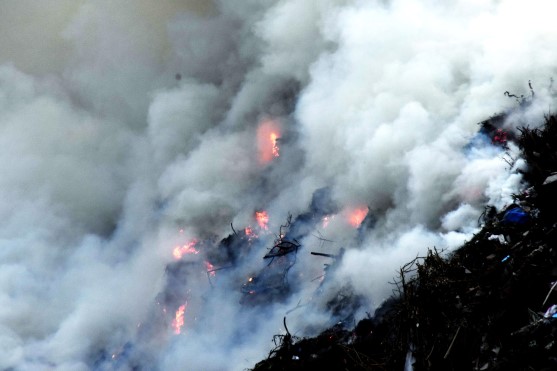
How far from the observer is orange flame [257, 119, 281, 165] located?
98.8 feet

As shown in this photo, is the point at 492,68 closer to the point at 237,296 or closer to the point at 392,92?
the point at 392,92

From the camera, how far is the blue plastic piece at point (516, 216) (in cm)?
726

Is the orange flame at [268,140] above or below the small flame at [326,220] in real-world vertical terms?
above

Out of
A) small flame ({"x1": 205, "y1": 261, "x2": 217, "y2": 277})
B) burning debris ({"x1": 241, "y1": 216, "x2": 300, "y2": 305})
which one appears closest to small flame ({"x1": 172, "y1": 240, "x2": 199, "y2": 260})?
small flame ({"x1": 205, "y1": 261, "x2": 217, "y2": 277})

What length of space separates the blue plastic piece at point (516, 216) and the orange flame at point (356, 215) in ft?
22.0

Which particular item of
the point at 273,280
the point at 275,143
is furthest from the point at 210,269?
the point at 275,143

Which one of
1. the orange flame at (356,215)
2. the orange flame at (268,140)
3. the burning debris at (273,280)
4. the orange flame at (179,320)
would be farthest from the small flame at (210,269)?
the orange flame at (356,215)

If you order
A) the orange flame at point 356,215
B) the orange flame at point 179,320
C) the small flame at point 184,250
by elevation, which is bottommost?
the orange flame at point 356,215

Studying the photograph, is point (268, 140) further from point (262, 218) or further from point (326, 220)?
point (326, 220)

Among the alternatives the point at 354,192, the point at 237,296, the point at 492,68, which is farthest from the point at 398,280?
the point at 237,296

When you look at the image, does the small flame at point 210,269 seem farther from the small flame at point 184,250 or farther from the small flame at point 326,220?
the small flame at point 326,220

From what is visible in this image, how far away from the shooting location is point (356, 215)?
1483cm

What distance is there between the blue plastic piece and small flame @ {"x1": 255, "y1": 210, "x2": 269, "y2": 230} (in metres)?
16.2

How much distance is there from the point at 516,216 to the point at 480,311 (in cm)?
251
